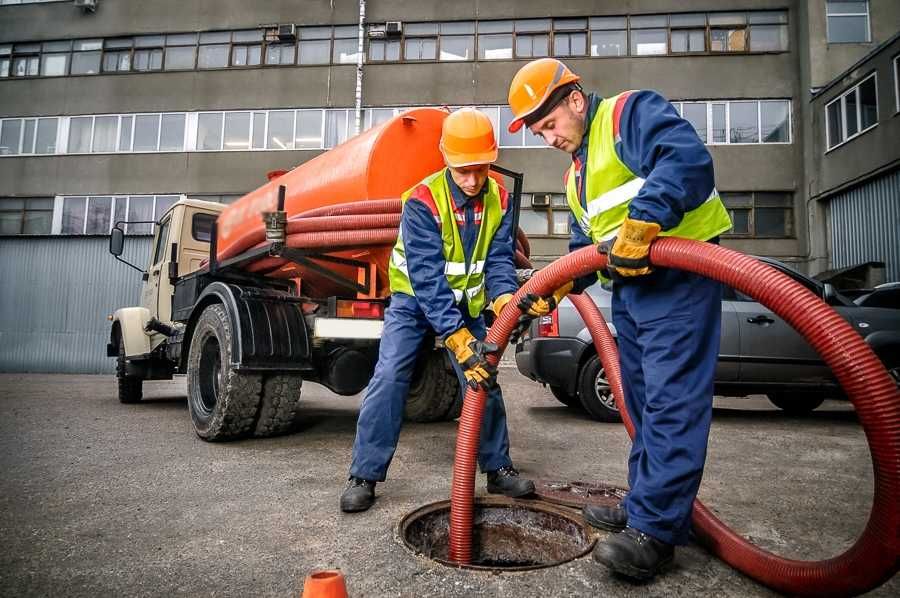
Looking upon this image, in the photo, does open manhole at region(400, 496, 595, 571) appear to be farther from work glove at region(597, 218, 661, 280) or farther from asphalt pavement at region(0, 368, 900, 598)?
work glove at region(597, 218, 661, 280)

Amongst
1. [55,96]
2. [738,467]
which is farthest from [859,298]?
[55,96]

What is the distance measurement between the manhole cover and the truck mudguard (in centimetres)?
204

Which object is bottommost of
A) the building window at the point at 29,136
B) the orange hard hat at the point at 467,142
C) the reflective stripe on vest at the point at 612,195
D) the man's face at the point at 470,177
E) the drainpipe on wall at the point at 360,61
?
the reflective stripe on vest at the point at 612,195

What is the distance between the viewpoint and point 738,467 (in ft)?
12.5

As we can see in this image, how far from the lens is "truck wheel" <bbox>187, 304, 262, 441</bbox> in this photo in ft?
13.4

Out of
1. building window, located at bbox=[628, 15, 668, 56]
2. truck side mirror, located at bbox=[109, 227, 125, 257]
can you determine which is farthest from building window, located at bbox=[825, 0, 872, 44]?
truck side mirror, located at bbox=[109, 227, 125, 257]

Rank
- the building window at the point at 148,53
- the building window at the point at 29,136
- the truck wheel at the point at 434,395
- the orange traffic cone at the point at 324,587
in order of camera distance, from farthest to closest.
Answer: the building window at the point at 29,136 < the building window at the point at 148,53 < the truck wheel at the point at 434,395 < the orange traffic cone at the point at 324,587

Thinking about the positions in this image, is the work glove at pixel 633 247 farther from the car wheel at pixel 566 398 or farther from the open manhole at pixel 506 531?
the car wheel at pixel 566 398

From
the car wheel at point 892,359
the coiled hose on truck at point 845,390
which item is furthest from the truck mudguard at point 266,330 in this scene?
Result: the car wheel at point 892,359

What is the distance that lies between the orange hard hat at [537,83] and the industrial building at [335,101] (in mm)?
14751

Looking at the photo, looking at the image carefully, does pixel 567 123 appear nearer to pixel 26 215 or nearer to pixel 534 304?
pixel 534 304

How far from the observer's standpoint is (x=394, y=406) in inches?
114

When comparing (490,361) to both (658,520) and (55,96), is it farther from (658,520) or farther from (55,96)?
(55,96)

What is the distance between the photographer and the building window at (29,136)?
19672mm
